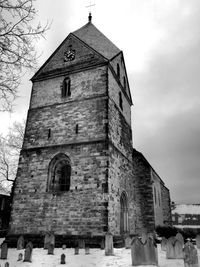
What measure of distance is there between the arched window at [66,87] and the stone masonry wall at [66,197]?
4245mm

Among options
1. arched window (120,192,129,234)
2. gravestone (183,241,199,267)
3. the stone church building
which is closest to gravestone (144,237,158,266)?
gravestone (183,241,199,267)

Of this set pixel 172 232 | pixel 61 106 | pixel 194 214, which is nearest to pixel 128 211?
pixel 172 232

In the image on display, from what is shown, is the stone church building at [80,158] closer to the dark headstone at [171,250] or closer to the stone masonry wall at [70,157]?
the stone masonry wall at [70,157]

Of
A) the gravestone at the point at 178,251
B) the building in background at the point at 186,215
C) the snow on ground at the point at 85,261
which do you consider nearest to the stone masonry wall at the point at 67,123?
→ the snow on ground at the point at 85,261

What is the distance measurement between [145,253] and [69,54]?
14928 millimetres

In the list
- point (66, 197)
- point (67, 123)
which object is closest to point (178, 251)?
point (66, 197)

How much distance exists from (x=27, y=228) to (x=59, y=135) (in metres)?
5.65

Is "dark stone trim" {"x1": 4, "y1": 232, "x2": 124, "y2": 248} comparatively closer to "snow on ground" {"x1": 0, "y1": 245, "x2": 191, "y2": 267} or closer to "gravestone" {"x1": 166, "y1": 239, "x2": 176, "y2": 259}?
"snow on ground" {"x1": 0, "y1": 245, "x2": 191, "y2": 267}

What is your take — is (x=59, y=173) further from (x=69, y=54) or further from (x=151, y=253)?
(x=69, y=54)

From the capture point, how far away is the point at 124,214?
15.0 metres

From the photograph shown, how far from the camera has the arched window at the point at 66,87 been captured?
1630 cm

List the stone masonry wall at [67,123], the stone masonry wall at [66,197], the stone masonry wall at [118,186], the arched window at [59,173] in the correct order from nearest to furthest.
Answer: the stone masonry wall at [66,197] < the stone masonry wall at [118,186] < the arched window at [59,173] < the stone masonry wall at [67,123]

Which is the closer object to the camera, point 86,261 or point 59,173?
point 86,261

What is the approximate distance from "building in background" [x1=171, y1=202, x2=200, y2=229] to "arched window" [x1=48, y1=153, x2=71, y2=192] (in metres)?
36.7
